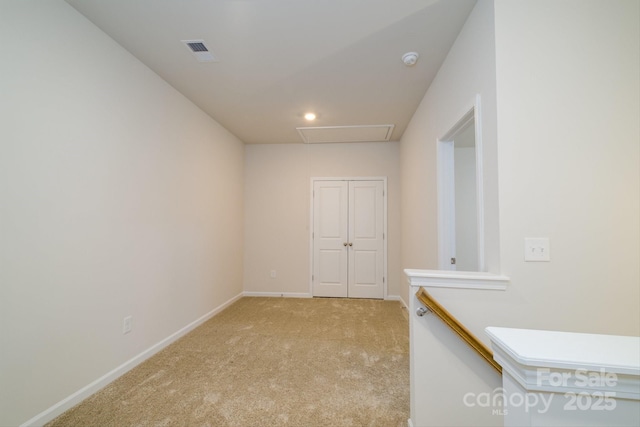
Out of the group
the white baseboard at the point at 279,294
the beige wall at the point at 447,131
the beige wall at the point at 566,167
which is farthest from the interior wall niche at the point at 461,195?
the white baseboard at the point at 279,294

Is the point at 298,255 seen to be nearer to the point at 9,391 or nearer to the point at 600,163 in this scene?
the point at 9,391

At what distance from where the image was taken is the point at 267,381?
7.02 feet

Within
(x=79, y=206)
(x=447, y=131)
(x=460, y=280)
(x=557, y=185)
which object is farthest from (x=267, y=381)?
(x=447, y=131)

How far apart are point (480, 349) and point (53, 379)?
102 inches

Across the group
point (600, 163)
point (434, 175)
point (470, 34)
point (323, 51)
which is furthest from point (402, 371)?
point (323, 51)

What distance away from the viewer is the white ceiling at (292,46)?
1.80 meters

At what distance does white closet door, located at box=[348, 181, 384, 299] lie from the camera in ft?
15.1

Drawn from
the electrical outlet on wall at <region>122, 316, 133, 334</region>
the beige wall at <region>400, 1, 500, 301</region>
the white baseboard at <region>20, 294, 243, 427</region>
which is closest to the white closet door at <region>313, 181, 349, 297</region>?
the beige wall at <region>400, 1, 500, 301</region>

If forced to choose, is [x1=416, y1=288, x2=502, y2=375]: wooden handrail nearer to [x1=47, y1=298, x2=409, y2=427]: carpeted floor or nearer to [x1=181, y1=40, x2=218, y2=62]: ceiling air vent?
[x1=47, y1=298, x2=409, y2=427]: carpeted floor

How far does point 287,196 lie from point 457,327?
377cm

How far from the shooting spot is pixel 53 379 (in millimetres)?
1708

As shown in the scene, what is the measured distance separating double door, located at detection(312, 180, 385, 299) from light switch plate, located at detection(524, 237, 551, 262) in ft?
10.3

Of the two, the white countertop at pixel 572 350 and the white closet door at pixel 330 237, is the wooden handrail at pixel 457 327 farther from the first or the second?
the white closet door at pixel 330 237

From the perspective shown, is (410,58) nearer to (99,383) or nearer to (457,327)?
(457,327)
